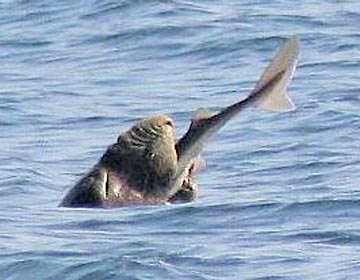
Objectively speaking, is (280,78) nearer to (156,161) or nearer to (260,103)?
(260,103)

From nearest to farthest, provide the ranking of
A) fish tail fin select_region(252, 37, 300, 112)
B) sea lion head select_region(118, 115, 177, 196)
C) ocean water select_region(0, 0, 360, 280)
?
1. fish tail fin select_region(252, 37, 300, 112)
2. sea lion head select_region(118, 115, 177, 196)
3. ocean water select_region(0, 0, 360, 280)

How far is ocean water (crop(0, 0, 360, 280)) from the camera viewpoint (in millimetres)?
9398

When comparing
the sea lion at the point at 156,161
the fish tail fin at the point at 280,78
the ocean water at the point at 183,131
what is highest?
the fish tail fin at the point at 280,78

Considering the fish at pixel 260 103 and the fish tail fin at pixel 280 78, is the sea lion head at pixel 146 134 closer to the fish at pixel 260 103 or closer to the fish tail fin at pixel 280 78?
the fish at pixel 260 103

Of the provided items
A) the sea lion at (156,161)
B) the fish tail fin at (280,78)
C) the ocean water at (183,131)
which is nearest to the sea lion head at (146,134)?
the sea lion at (156,161)

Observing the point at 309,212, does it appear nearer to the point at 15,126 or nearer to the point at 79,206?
the point at 79,206

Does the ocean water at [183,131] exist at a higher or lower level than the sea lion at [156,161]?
lower

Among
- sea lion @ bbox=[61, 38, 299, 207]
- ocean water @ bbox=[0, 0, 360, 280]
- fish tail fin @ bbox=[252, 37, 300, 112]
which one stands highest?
fish tail fin @ bbox=[252, 37, 300, 112]

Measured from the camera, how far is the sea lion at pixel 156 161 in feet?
26.0

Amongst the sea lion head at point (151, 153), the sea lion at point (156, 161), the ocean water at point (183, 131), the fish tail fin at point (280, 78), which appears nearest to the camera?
the fish tail fin at point (280, 78)

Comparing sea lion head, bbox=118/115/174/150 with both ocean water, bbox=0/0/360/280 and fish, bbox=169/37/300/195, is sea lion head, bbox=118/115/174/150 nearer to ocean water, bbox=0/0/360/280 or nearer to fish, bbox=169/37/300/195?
fish, bbox=169/37/300/195

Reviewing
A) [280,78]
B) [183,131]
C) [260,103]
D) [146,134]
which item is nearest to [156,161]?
[146,134]

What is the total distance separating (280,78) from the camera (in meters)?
7.87

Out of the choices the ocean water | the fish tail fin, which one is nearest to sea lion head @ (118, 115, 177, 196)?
the fish tail fin
